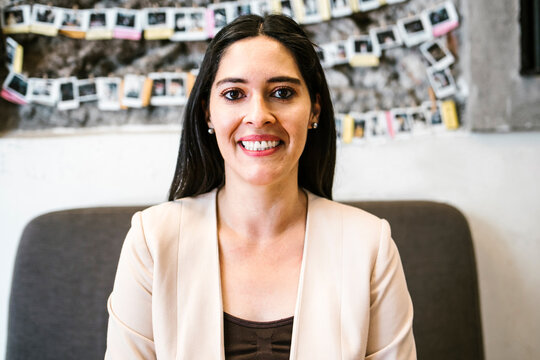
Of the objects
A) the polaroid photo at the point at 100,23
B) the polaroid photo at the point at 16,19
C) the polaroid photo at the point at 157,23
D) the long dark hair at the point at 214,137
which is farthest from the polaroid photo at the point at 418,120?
the polaroid photo at the point at 16,19

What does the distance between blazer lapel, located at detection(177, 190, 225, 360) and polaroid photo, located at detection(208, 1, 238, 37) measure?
811 mm

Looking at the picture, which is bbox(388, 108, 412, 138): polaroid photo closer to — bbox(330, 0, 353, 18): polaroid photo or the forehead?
bbox(330, 0, 353, 18): polaroid photo

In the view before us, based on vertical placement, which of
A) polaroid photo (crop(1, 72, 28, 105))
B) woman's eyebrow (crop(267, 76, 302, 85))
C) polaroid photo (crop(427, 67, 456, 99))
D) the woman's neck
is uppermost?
polaroid photo (crop(1, 72, 28, 105))

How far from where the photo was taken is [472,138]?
1607mm

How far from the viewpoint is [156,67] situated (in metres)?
1.67

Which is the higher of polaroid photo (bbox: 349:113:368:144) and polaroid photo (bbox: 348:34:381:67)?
polaroid photo (bbox: 348:34:381:67)

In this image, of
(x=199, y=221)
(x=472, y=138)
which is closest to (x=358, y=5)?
(x=472, y=138)

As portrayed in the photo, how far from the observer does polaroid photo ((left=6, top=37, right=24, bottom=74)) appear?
165 cm

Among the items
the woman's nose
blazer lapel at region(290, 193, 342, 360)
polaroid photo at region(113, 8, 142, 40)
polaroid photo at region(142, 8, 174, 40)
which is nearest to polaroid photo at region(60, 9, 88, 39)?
polaroid photo at region(113, 8, 142, 40)

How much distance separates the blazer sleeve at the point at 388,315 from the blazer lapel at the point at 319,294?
10 cm

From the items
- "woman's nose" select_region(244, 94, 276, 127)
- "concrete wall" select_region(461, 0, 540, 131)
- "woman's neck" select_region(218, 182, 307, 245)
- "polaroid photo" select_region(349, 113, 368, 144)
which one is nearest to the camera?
"woman's nose" select_region(244, 94, 276, 127)

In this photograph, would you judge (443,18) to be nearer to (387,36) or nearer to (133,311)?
(387,36)

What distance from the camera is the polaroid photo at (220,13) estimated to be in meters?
1.62

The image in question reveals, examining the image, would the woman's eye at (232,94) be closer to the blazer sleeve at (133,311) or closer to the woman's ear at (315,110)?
the woman's ear at (315,110)
